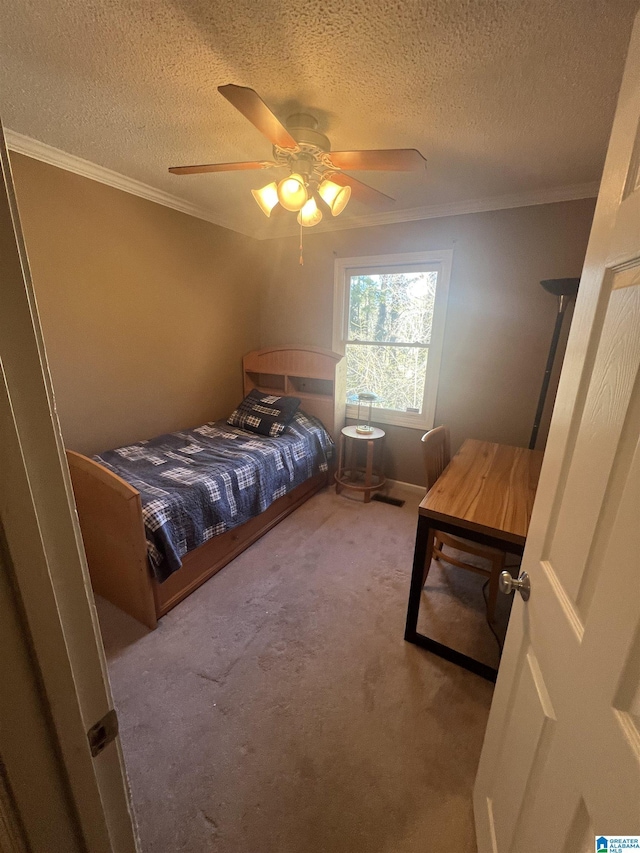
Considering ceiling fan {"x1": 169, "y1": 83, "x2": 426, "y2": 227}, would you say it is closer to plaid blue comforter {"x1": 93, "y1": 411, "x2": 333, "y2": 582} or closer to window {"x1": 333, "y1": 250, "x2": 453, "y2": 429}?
window {"x1": 333, "y1": 250, "x2": 453, "y2": 429}

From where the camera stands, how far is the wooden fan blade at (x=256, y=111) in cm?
116

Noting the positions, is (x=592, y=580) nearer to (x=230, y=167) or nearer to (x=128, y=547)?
(x=128, y=547)

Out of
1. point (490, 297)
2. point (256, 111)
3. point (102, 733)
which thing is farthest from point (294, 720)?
point (490, 297)

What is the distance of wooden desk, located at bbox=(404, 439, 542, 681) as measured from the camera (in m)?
1.41

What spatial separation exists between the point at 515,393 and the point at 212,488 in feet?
7.80

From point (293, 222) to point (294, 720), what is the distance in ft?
12.0

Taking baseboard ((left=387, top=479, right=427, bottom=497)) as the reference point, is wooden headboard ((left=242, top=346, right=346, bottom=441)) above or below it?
above

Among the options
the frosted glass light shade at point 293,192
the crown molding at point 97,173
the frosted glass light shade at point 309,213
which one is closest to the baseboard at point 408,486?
the frosted glass light shade at point 309,213

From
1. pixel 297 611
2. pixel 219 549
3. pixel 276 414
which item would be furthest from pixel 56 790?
pixel 276 414

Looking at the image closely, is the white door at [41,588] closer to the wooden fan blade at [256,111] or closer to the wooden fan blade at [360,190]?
the wooden fan blade at [256,111]

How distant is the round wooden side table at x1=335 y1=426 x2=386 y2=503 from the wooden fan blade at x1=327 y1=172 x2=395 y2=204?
1.75 m

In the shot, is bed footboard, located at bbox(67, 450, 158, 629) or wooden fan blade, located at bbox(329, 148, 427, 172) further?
bed footboard, located at bbox(67, 450, 158, 629)

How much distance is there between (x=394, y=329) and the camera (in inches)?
126

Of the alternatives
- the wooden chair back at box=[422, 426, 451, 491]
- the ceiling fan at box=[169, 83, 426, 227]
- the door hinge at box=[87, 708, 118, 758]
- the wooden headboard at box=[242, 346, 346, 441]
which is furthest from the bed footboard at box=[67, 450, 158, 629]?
the wooden headboard at box=[242, 346, 346, 441]
